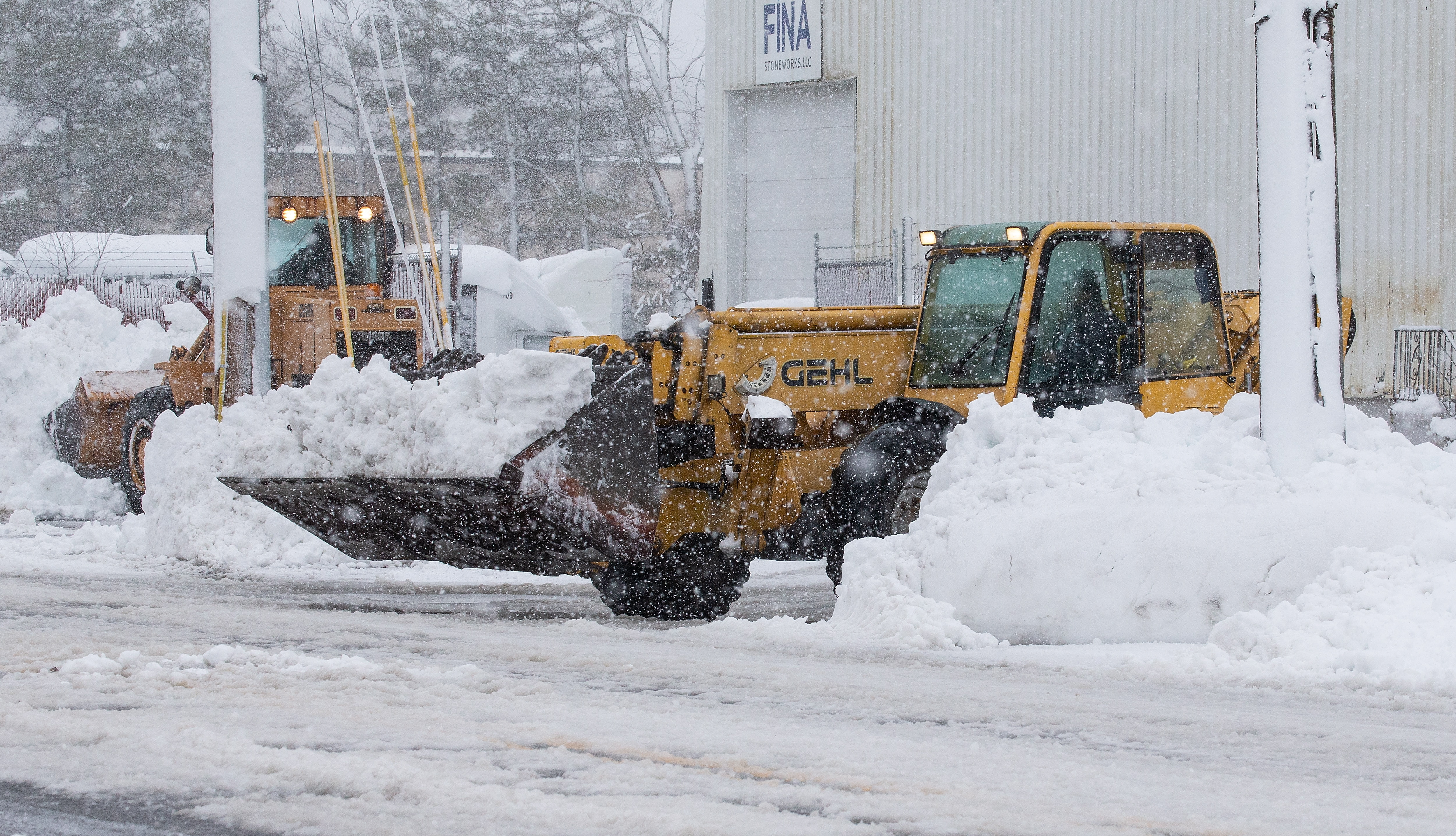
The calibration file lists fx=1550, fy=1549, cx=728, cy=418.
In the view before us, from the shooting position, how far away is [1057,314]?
8570mm

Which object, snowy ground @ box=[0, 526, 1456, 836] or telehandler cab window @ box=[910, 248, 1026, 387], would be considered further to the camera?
telehandler cab window @ box=[910, 248, 1026, 387]

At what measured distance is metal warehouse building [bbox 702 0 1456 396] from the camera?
19.0m

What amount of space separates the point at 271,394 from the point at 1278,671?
5808mm

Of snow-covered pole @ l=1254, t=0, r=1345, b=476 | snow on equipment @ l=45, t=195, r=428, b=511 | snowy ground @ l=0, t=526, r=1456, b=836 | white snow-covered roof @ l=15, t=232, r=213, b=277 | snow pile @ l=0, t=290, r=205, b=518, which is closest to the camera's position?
snowy ground @ l=0, t=526, r=1456, b=836

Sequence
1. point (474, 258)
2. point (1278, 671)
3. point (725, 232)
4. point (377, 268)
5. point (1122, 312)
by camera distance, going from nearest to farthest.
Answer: point (1278, 671)
point (1122, 312)
point (377, 268)
point (725, 232)
point (474, 258)

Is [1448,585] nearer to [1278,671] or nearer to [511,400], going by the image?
[1278,671]

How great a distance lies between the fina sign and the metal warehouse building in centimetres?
3

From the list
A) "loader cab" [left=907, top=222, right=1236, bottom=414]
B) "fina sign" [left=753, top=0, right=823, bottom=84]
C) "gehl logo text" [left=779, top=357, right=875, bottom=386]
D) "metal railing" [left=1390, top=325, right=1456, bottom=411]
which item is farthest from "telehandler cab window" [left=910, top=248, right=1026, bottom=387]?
"fina sign" [left=753, top=0, right=823, bottom=84]

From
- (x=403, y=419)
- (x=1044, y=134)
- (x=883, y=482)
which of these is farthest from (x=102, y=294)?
(x=883, y=482)

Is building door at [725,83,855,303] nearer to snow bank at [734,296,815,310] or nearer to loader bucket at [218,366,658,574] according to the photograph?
snow bank at [734,296,815,310]

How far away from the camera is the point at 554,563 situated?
812 cm

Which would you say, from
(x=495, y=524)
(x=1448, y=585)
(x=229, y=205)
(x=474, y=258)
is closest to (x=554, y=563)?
(x=495, y=524)

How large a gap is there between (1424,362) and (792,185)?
986 cm

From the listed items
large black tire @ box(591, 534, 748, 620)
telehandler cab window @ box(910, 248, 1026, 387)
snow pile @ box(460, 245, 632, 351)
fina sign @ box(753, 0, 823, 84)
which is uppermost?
fina sign @ box(753, 0, 823, 84)
